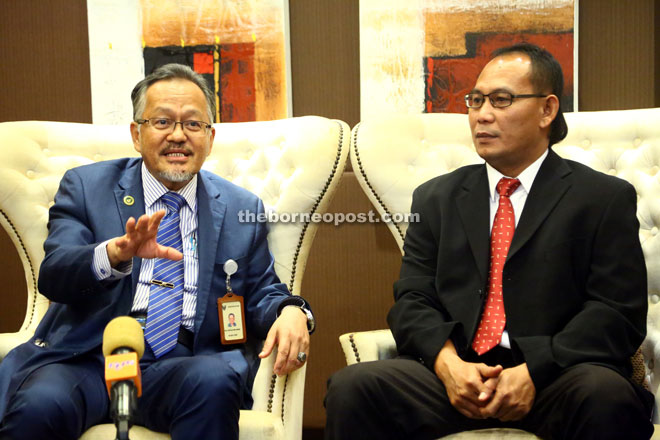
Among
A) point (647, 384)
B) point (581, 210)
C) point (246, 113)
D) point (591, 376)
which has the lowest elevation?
point (647, 384)

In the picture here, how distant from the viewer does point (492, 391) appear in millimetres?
2025

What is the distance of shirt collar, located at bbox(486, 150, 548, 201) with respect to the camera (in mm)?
2393

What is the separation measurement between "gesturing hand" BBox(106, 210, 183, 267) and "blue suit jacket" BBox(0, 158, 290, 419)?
0.10 meters

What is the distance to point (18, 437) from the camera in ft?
6.18

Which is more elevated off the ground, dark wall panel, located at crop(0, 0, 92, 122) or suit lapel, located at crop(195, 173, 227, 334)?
dark wall panel, located at crop(0, 0, 92, 122)

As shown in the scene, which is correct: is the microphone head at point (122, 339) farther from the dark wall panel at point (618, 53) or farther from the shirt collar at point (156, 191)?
the dark wall panel at point (618, 53)

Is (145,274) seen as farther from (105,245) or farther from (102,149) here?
(102,149)

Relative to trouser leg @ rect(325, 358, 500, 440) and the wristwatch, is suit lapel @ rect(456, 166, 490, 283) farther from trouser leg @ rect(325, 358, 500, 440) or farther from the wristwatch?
the wristwatch

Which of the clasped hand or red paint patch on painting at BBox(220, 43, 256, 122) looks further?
red paint patch on painting at BBox(220, 43, 256, 122)

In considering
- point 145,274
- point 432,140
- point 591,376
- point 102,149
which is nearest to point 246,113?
point 102,149

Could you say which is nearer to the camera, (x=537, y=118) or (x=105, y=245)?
(x=105, y=245)

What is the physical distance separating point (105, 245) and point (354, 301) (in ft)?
5.40

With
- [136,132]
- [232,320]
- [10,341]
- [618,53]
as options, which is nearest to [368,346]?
[232,320]

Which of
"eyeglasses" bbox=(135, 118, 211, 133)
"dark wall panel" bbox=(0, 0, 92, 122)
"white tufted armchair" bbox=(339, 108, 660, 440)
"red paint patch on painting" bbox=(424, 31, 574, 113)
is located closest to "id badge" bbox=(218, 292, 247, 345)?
"eyeglasses" bbox=(135, 118, 211, 133)
